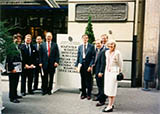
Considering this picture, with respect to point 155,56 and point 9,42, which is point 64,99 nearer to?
point 9,42

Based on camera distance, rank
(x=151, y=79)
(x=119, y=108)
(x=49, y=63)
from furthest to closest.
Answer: (x=151, y=79), (x=49, y=63), (x=119, y=108)

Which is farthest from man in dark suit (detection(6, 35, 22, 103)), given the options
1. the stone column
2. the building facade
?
the stone column

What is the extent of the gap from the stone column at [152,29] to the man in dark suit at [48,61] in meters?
3.73

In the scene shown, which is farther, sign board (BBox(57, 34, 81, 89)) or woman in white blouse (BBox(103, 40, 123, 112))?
sign board (BBox(57, 34, 81, 89))

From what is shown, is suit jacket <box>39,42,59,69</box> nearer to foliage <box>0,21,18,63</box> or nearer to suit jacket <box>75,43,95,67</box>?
suit jacket <box>75,43,95,67</box>

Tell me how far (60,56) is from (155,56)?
12.3ft

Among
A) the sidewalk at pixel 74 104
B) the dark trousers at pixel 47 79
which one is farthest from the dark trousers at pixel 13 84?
the dark trousers at pixel 47 79

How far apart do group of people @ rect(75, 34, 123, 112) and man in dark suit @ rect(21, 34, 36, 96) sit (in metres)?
1.49

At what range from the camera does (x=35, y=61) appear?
328 inches

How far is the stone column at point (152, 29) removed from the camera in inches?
378

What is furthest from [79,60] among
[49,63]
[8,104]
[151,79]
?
[151,79]

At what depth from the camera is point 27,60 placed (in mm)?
7980

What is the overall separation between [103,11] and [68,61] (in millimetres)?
2824

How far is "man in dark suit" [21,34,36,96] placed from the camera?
7871 millimetres
